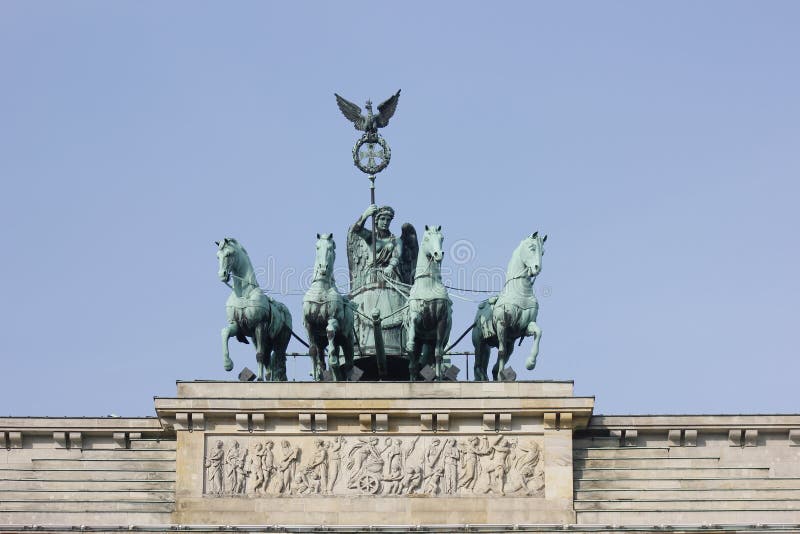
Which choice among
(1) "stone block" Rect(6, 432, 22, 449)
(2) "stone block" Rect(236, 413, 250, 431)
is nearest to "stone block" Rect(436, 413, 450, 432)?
(2) "stone block" Rect(236, 413, 250, 431)

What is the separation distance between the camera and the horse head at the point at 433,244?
214ft

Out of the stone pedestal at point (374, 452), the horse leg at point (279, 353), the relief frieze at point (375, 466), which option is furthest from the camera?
the horse leg at point (279, 353)

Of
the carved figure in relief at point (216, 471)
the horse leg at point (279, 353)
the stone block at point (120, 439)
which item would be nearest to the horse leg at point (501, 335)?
the horse leg at point (279, 353)

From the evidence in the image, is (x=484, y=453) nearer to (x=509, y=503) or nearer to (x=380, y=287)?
(x=509, y=503)

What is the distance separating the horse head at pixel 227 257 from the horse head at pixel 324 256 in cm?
177

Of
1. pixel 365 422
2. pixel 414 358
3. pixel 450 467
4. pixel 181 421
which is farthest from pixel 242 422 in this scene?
pixel 450 467

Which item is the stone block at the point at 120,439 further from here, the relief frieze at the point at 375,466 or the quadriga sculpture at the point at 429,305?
the quadriga sculpture at the point at 429,305

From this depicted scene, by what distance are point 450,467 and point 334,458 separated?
2414 millimetres

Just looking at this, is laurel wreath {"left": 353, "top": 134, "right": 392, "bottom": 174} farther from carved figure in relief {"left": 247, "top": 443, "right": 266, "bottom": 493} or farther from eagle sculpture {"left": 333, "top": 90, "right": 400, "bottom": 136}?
carved figure in relief {"left": 247, "top": 443, "right": 266, "bottom": 493}

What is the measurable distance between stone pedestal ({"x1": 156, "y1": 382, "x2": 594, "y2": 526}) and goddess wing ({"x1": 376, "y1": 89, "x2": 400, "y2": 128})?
9.74 metres

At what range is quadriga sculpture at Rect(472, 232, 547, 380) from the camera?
6562 centimetres

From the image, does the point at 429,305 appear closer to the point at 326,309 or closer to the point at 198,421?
the point at 326,309

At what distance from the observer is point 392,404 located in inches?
2532

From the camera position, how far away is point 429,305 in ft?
216
